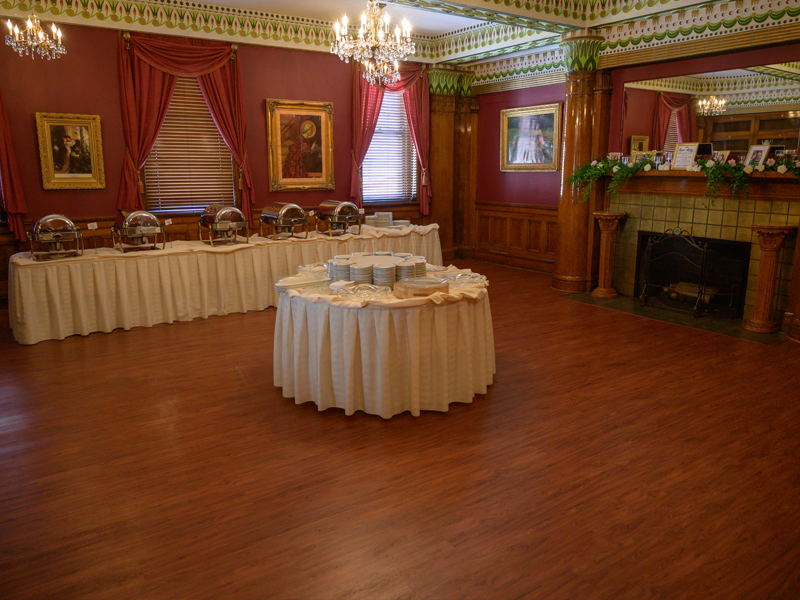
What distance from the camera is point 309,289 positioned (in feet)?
13.8

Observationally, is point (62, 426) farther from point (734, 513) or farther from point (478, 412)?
point (734, 513)

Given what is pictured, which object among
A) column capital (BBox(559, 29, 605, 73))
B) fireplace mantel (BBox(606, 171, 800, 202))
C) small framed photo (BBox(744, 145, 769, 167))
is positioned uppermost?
column capital (BBox(559, 29, 605, 73))

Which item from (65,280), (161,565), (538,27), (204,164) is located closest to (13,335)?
(65,280)

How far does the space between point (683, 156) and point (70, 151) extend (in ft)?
22.7

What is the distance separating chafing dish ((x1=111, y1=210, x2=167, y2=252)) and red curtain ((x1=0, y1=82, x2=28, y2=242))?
4.11 ft

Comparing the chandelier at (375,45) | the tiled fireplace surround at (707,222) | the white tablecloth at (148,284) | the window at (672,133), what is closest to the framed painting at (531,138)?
the tiled fireplace surround at (707,222)

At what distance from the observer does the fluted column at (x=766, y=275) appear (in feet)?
18.8

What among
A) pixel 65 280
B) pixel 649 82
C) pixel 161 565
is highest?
pixel 649 82

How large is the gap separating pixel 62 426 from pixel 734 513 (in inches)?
153

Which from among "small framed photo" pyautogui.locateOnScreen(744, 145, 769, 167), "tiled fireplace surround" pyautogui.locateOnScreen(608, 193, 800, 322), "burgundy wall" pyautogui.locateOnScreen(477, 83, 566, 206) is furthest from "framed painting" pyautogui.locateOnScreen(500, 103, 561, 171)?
"small framed photo" pyautogui.locateOnScreen(744, 145, 769, 167)

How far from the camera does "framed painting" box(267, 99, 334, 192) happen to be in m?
8.18

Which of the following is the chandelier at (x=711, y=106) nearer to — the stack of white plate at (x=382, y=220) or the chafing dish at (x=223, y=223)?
the stack of white plate at (x=382, y=220)

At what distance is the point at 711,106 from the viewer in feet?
21.2

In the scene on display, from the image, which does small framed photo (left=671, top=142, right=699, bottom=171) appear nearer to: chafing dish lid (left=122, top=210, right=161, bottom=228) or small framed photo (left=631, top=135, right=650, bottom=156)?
small framed photo (left=631, top=135, right=650, bottom=156)
